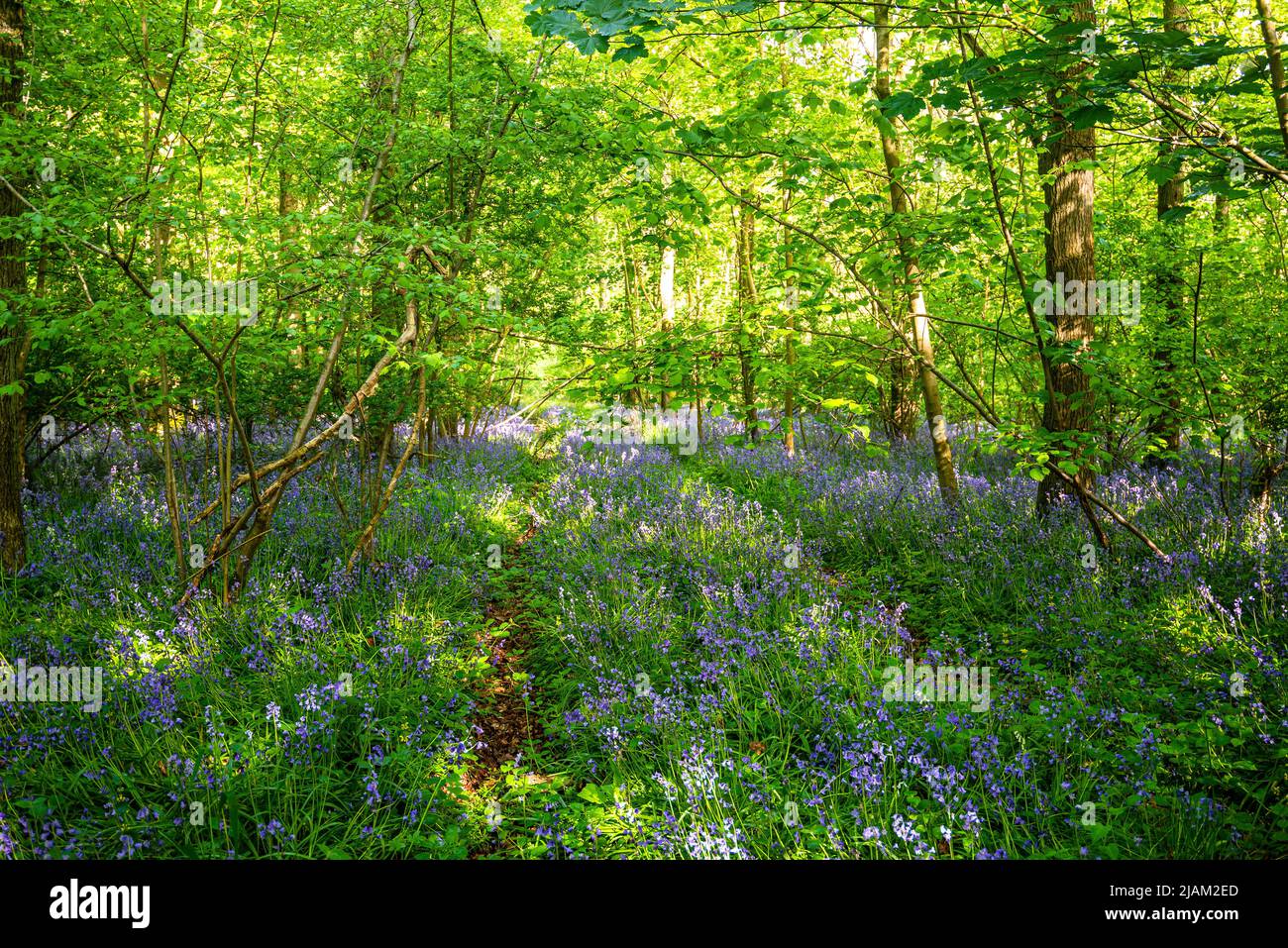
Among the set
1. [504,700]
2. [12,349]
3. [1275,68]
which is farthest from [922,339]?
[12,349]

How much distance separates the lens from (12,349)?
5.32 m

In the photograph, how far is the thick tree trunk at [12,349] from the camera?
502 centimetres

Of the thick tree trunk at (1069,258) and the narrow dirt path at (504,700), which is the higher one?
the thick tree trunk at (1069,258)

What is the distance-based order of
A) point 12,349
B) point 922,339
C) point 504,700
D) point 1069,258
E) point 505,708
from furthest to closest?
point 922,339
point 1069,258
point 12,349
point 504,700
point 505,708


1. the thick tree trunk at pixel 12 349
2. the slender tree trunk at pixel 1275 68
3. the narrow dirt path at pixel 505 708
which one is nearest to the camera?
the slender tree trunk at pixel 1275 68

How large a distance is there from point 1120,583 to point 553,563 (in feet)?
15.9

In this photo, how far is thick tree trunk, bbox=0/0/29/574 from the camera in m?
5.02

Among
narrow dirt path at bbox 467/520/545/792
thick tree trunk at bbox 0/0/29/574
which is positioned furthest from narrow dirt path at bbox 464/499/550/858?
thick tree trunk at bbox 0/0/29/574

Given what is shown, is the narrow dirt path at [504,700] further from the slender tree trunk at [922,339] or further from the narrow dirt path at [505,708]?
the slender tree trunk at [922,339]

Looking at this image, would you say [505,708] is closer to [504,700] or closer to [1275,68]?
[504,700]

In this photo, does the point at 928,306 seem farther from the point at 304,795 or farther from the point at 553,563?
the point at 304,795

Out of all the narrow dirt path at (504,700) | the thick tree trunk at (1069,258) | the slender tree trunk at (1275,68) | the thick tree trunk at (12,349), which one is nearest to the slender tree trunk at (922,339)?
the thick tree trunk at (1069,258)

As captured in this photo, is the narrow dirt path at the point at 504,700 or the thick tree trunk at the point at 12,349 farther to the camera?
the thick tree trunk at the point at 12,349
